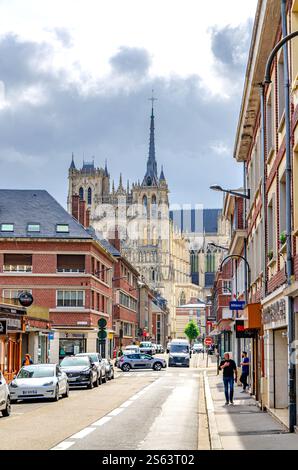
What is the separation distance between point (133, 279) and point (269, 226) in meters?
87.2

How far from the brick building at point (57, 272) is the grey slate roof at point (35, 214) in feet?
0.25

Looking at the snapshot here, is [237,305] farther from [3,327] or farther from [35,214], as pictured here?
[35,214]

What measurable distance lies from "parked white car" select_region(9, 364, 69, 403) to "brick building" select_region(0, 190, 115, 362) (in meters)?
35.2

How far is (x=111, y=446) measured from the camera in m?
15.6

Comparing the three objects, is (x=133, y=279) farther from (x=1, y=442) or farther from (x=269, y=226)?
(x=1, y=442)

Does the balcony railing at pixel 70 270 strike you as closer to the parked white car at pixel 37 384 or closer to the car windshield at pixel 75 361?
the car windshield at pixel 75 361

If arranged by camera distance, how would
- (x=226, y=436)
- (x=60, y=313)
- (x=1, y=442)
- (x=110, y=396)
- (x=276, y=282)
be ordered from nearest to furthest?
(x=1, y=442)
(x=226, y=436)
(x=276, y=282)
(x=110, y=396)
(x=60, y=313)

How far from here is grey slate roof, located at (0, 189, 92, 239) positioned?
67125mm

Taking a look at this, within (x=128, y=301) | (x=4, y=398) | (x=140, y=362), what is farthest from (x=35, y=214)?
(x=4, y=398)

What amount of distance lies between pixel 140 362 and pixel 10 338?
2174 cm

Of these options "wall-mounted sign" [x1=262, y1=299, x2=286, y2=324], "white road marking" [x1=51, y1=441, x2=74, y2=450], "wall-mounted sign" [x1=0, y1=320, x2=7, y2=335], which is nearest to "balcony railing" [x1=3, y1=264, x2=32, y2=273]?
"wall-mounted sign" [x1=0, y1=320, x2=7, y2=335]

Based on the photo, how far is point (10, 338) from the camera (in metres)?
44.0

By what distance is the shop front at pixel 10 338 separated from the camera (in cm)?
4025
